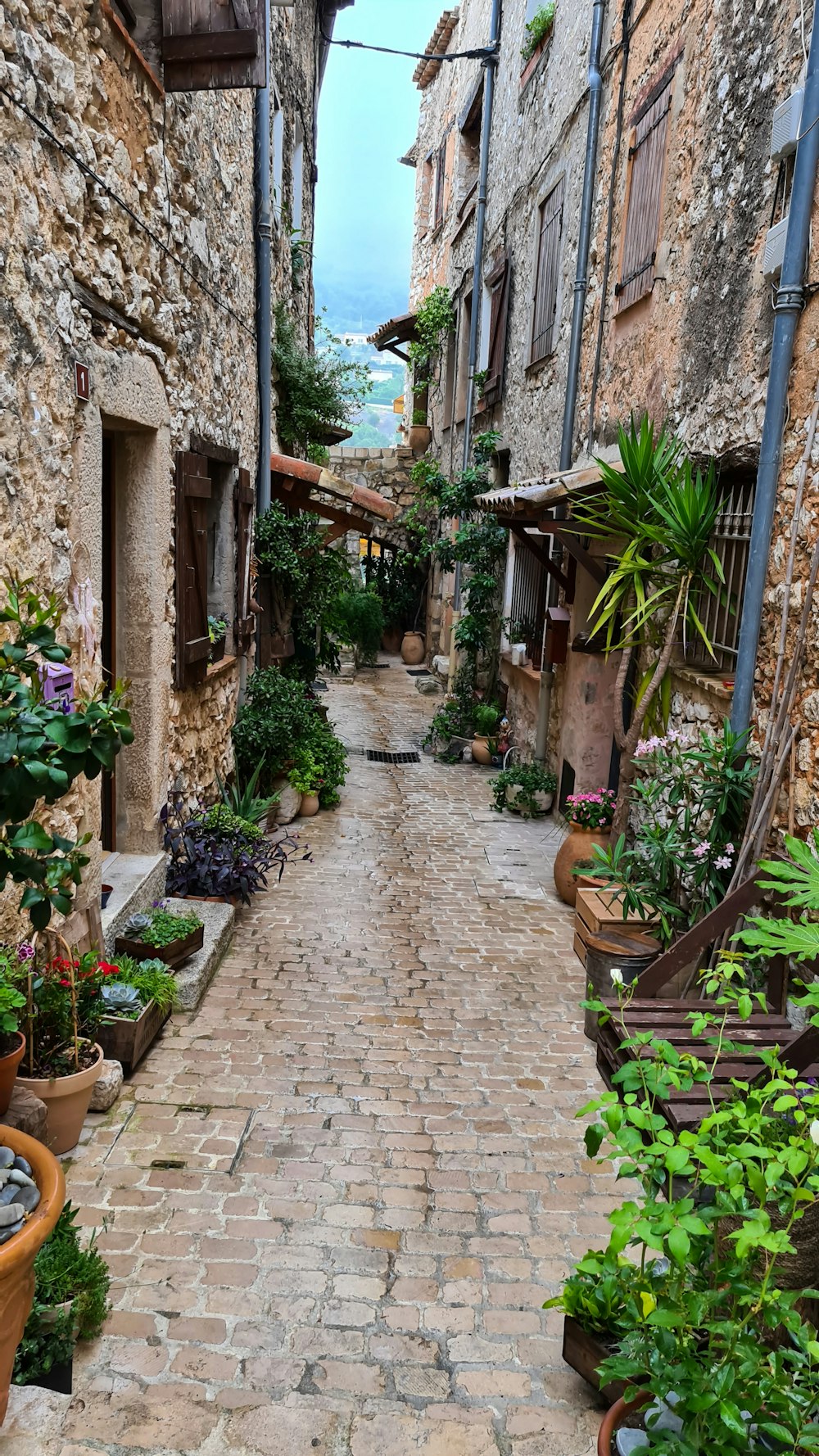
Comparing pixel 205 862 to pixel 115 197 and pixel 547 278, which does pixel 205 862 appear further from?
pixel 547 278

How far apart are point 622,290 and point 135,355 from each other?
3.59 meters

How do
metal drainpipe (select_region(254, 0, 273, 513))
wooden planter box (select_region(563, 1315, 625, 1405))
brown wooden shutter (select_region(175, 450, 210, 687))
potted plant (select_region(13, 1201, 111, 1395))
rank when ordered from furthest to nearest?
1. metal drainpipe (select_region(254, 0, 273, 513))
2. brown wooden shutter (select_region(175, 450, 210, 687))
3. wooden planter box (select_region(563, 1315, 625, 1405))
4. potted plant (select_region(13, 1201, 111, 1395))

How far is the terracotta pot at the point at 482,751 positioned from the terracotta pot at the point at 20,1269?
339 inches

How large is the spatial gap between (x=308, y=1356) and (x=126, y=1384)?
47 cm

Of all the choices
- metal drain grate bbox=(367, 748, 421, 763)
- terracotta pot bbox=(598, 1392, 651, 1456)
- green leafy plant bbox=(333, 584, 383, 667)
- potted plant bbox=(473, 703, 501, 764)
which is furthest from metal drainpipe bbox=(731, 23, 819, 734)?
green leafy plant bbox=(333, 584, 383, 667)

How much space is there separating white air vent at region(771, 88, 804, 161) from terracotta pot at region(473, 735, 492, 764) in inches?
287

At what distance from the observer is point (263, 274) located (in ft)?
24.9

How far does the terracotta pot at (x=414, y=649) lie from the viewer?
765 inches

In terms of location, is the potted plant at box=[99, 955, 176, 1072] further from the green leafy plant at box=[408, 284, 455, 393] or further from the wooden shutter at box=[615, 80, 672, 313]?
the green leafy plant at box=[408, 284, 455, 393]

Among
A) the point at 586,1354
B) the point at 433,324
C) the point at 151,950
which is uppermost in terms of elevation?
the point at 433,324

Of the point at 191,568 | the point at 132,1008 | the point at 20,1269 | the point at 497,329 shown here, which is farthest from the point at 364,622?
the point at 20,1269

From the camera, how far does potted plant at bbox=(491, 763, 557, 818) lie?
8344mm

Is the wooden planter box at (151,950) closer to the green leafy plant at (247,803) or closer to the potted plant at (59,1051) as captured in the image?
the potted plant at (59,1051)

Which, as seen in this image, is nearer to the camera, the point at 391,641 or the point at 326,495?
the point at 326,495
